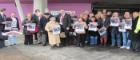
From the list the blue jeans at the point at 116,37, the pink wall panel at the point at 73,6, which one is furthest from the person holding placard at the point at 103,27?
the pink wall panel at the point at 73,6

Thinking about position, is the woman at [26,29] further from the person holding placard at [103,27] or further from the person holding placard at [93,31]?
the person holding placard at [103,27]

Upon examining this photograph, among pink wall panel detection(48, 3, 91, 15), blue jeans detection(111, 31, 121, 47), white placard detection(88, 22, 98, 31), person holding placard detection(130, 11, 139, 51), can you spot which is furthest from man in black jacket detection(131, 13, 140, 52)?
pink wall panel detection(48, 3, 91, 15)

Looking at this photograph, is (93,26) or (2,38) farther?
(2,38)

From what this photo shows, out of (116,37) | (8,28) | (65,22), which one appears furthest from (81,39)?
(8,28)

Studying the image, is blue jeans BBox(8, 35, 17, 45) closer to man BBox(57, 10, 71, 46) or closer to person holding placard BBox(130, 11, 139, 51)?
man BBox(57, 10, 71, 46)

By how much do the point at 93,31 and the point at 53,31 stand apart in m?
1.95

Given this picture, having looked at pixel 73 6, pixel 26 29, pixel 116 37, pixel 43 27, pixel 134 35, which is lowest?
pixel 116 37

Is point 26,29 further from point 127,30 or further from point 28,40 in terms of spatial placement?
point 127,30

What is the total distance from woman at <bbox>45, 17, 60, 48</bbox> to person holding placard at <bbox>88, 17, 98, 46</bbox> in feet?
5.15

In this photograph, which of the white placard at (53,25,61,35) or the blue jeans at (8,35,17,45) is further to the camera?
the blue jeans at (8,35,17,45)

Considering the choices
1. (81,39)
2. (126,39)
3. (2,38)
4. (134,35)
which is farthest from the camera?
(81,39)

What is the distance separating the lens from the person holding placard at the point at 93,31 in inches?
748

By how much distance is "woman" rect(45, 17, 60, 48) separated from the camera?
62.0 feet

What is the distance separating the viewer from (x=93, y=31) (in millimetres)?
19234
